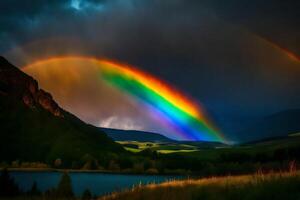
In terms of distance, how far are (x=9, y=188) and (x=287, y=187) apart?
64.0m

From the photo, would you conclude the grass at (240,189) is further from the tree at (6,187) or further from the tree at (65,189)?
the tree at (6,187)

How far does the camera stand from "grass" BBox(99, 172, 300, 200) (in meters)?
18.4

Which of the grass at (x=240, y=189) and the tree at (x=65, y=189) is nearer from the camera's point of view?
the grass at (x=240, y=189)

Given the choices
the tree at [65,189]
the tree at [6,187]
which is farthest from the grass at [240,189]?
the tree at [6,187]

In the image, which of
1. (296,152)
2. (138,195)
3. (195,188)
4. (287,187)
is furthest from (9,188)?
(296,152)

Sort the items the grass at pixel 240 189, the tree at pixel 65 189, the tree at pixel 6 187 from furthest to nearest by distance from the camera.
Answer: the tree at pixel 6 187 < the tree at pixel 65 189 < the grass at pixel 240 189

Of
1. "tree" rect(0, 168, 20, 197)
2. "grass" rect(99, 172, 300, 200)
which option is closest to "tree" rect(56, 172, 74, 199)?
"tree" rect(0, 168, 20, 197)

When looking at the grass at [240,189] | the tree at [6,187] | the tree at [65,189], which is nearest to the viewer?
the grass at [240,189]

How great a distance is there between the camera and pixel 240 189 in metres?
19.9

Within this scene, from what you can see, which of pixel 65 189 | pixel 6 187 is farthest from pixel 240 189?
pixel 6 187

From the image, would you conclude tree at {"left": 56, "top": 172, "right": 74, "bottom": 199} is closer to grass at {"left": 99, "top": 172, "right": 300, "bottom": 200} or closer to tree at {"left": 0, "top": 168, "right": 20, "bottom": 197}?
tree at {"left": 0, "top": 168, "right": 20, "bottom": 197}

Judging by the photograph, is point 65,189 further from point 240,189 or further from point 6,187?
point 240,189

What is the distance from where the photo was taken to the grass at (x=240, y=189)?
725 inches

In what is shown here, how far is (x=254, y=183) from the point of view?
20.3m
